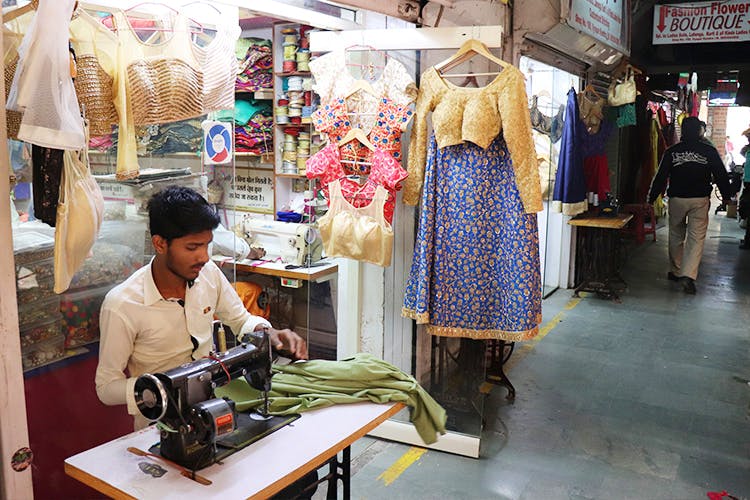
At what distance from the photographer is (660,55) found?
407 inches

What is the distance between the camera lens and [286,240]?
471cm

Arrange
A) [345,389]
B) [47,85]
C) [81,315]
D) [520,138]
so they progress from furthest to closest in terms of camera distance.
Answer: [520,138], [81,315], [345,389], [47,85]

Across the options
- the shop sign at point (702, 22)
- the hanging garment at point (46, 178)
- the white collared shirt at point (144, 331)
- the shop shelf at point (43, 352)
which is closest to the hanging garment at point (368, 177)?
the white collared shirt at point (144, 331)

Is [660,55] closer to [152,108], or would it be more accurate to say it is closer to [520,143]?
[520,143]

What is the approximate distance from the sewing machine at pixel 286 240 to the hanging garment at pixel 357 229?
95 centimetres

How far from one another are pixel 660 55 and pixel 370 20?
7.91 metres

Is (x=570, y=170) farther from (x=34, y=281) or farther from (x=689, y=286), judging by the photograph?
(x=34, y=281)

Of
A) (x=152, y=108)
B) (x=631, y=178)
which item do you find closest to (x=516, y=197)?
(x=152, y=108)

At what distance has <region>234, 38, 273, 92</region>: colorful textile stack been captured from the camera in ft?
17.8

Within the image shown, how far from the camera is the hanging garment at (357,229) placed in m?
3.52

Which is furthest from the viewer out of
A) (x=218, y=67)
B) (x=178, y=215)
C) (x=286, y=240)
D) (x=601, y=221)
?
(x=601, y=221)

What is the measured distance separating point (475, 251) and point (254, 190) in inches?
107

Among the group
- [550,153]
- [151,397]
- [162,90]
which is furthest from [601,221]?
[151,397]

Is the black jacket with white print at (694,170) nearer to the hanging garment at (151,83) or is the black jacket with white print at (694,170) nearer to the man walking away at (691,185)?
the man walking away at (691,185)
